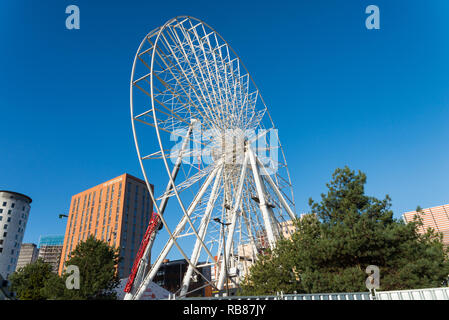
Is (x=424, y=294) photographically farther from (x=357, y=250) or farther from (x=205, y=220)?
(x=205, y=220)

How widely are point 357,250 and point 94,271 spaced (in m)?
24.4

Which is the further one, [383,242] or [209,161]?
[209,161]

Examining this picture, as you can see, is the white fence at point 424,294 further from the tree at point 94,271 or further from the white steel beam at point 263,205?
the tree at point 94,271

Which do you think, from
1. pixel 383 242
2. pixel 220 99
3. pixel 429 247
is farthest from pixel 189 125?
pixel 429 247

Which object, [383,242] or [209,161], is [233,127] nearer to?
[209,161]

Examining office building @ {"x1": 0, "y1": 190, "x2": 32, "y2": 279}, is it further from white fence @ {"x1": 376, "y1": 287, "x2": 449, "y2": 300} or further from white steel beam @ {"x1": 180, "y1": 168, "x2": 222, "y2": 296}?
white fence @ {"x1": 376, "y1": 287, "x2": 449, "y2": 300}

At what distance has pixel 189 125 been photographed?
22078mm

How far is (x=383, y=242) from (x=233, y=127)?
15.5m

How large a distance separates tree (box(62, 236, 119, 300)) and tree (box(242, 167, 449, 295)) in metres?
17.1

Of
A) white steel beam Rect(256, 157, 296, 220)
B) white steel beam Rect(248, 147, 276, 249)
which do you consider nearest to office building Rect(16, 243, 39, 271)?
white steel beam Rect(256, 157, 296, 220)

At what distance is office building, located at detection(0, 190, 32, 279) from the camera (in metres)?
73.4

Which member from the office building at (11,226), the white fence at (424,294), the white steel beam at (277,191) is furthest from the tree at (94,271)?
the office building at (11,226)

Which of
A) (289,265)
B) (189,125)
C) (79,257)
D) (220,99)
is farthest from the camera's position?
(79,257)

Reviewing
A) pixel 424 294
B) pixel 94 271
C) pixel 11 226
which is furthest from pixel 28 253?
pixel 424 294
